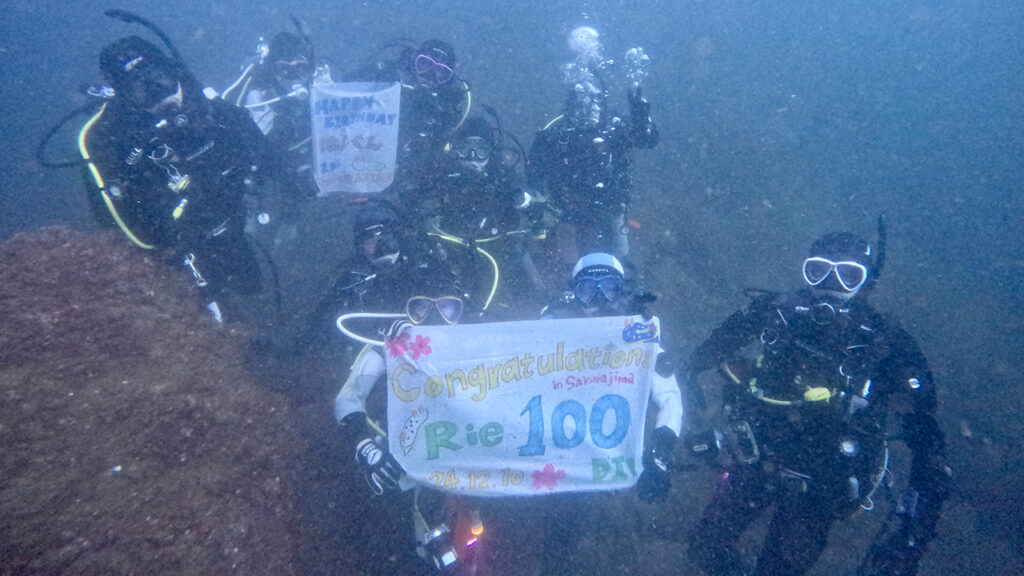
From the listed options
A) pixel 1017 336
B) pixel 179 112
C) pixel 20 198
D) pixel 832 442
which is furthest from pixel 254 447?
pixel 20 198

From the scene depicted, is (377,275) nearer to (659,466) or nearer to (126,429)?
(126,429)

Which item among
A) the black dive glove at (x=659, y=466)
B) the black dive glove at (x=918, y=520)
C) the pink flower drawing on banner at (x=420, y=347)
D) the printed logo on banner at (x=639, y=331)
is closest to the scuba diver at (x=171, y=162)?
the pink flower drawing on banner at (x=420, y=347)

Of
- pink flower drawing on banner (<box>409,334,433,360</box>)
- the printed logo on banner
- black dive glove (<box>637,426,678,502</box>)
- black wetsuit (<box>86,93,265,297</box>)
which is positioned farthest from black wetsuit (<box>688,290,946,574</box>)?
black wetsuit (<box>86,93,265,297</box>)

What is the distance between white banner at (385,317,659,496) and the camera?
4.32 m

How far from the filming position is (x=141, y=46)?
5.05 m

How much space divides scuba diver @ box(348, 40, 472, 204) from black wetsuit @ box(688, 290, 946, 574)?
5508 millimetres

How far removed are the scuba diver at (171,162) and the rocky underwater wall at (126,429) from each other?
393 mm

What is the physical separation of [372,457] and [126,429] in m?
2.00

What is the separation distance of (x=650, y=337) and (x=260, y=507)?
385cm

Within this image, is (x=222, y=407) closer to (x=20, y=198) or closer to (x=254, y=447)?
(x=254, y=447)

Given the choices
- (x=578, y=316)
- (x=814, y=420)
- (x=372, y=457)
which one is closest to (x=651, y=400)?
(x=578, y=316)

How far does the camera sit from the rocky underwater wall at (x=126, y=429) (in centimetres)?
326

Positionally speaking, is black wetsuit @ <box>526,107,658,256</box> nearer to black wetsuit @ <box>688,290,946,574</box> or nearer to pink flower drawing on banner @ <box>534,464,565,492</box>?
black wetsuit @ <box>688,290,946,574</box>

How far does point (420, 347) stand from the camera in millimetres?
4371
